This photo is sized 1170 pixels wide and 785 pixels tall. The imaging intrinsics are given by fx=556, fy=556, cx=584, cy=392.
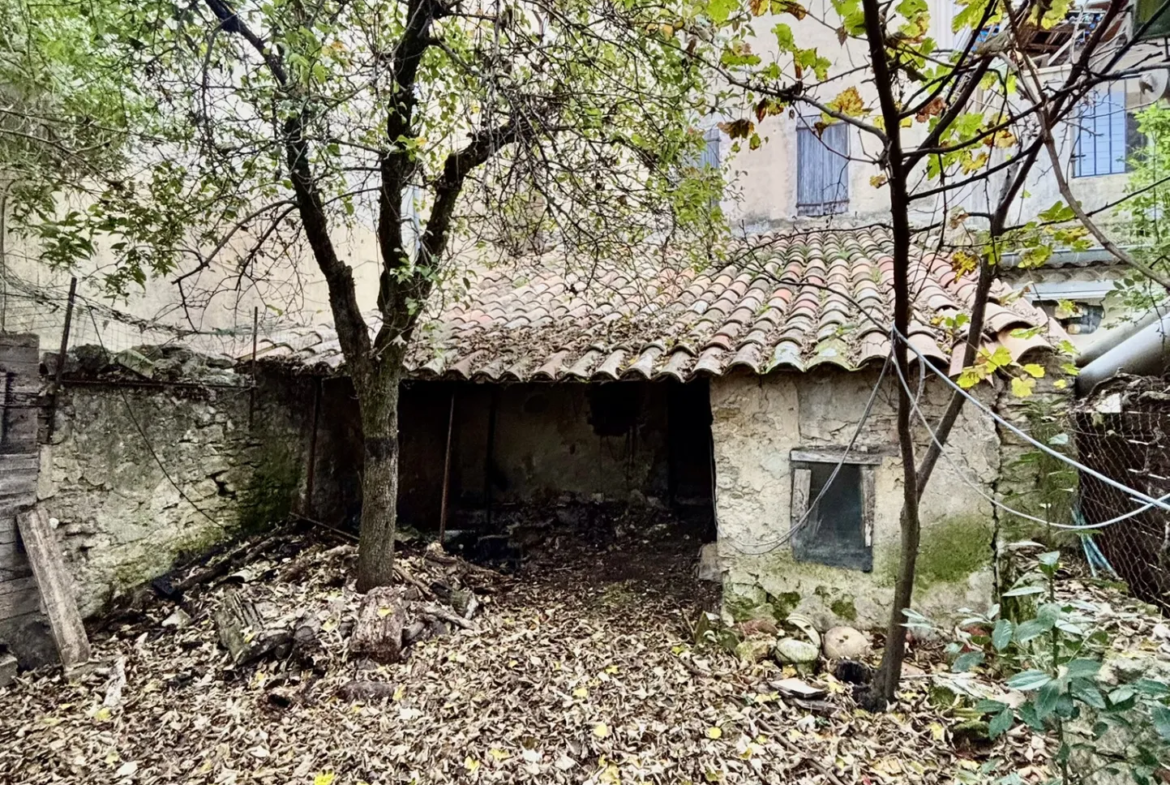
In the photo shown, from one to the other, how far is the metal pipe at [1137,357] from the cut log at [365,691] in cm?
507

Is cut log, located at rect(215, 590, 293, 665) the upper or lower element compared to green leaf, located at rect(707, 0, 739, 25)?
lower

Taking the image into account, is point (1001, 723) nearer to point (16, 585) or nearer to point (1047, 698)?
point (1047, 698)

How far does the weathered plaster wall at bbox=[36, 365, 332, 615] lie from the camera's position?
4.35 metres

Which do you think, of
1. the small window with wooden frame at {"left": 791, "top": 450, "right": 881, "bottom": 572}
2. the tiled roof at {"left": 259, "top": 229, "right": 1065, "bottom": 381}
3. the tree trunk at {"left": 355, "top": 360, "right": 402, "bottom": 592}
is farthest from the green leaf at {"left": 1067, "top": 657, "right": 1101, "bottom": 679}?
the tree trunk at {"left": 355, "top": 360, "right": 402, "bottom": 592}

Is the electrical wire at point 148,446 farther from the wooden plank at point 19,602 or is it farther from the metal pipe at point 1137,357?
the metal pipe at point 1137,357

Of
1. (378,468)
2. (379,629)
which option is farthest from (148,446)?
(379,629)

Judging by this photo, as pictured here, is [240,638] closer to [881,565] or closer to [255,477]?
[255,477]

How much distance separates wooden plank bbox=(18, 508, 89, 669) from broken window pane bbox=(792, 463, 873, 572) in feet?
17.4

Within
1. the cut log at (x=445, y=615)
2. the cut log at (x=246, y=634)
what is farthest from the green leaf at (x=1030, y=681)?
the cut log at (x=246, y=634)

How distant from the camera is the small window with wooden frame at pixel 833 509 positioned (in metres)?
4.09

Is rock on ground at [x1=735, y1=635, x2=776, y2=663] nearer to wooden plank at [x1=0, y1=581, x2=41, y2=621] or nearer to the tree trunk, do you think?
the tree trunk

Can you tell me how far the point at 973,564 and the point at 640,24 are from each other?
172 inches

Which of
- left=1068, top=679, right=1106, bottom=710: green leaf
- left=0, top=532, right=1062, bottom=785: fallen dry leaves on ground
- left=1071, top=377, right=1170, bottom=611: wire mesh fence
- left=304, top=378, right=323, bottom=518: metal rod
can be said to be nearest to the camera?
left=1068, top=679, right=1106, bottom=710: green leaf

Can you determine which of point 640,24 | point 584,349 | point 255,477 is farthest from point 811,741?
point 255,477
